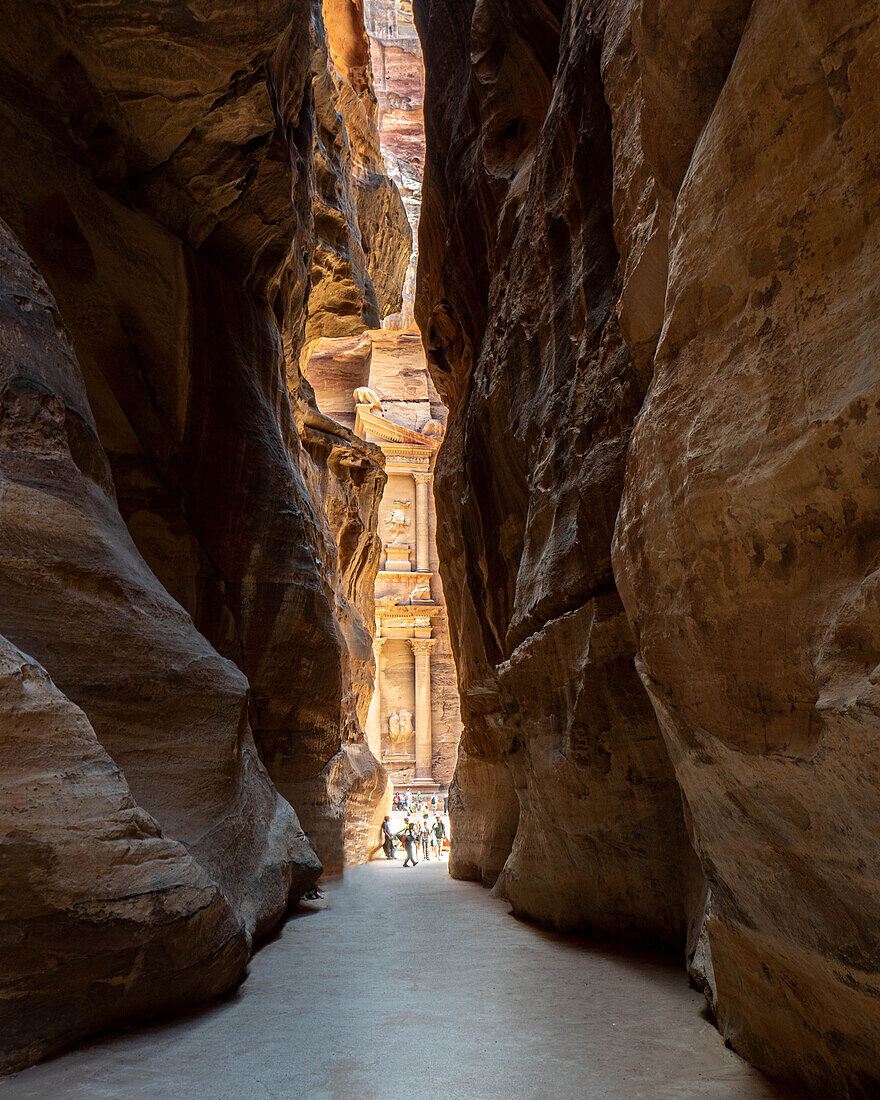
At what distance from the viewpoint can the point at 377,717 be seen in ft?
103

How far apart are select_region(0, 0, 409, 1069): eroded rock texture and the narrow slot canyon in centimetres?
3

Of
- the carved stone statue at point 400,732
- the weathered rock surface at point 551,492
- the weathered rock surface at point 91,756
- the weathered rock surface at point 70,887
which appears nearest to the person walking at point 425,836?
the carved stone statue at point 400,732

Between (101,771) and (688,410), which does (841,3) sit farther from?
(101,771)

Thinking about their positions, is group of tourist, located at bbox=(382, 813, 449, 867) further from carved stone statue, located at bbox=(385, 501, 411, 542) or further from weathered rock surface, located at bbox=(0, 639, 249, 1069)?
weathered rock surface, located at bbox=(0, 639, 249, 1069)

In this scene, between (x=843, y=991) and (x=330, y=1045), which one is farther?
(x=330, y=1045)

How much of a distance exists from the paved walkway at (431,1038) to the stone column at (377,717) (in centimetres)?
2427

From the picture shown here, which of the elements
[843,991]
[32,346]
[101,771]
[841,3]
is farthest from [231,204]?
[843,991]

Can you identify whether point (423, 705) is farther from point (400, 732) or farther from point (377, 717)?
point (377, 717)

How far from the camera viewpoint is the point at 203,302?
9.25 meters

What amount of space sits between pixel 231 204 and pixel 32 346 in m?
5.09

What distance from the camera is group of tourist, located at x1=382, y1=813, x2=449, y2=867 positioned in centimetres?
1928

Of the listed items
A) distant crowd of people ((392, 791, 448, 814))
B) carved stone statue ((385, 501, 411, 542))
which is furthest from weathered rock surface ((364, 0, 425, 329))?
distant crowd of people ((392, 791, 448, 814))

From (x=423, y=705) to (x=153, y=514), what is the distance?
80.1ft

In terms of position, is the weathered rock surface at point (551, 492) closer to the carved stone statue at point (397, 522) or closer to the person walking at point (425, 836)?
the person walking at point (425, 836)
